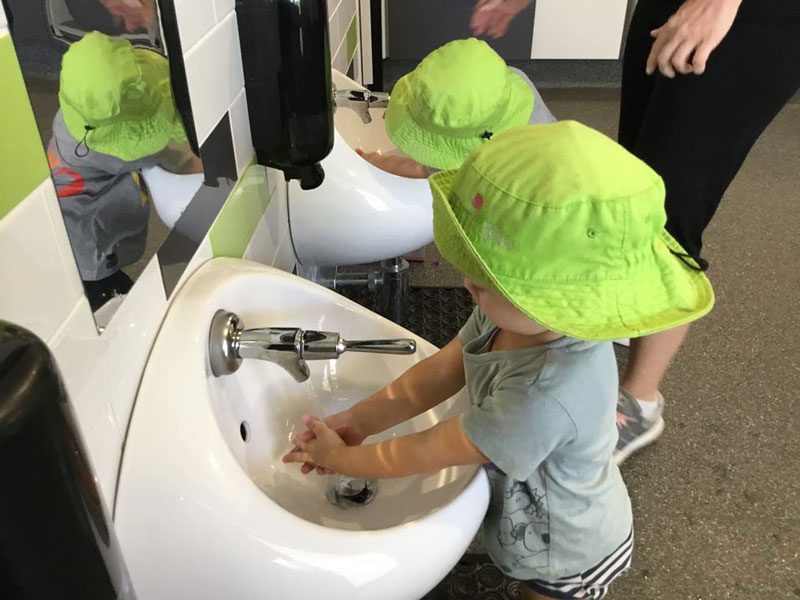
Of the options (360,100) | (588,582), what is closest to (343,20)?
(360,100)

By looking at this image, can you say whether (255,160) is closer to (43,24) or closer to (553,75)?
(43,24)

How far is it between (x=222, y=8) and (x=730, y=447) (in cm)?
139

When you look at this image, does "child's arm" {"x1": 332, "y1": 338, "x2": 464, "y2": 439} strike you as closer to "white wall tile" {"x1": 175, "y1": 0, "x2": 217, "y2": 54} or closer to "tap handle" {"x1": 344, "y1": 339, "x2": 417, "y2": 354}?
"tap handle" {"x1": 344, "y1": 339, "x2": 417, "y2": 354}

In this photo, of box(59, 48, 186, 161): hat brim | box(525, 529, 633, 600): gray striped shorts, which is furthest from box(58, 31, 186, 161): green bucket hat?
box(525, 529, 633, 600): gray striped shorts

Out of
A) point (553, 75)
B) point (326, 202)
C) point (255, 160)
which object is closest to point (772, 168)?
point (553, 75)

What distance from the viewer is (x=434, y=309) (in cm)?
194

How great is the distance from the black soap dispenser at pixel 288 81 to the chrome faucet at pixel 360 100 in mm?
408

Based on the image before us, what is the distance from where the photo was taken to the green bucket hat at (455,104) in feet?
4.10

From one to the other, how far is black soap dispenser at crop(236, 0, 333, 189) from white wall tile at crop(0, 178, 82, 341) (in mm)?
531

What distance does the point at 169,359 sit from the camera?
0.71 m

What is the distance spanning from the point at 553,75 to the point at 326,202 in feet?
9.09

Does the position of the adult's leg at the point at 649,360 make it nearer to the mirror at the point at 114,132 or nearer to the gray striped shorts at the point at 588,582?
the gray striped shorts at the point at 588,582

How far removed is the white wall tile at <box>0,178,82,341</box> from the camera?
0.47 metres

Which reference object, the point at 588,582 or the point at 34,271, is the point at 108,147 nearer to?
the point at 34,271
